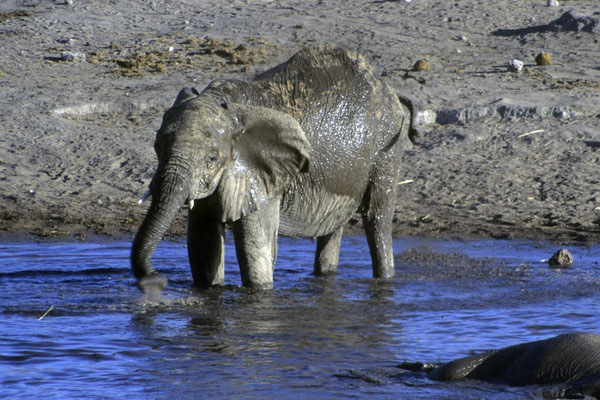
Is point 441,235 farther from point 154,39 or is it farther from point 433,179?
point 154,39

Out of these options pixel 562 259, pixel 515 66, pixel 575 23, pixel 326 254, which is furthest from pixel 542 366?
pixel 575 23

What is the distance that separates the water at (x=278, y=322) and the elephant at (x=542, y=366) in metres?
0.09

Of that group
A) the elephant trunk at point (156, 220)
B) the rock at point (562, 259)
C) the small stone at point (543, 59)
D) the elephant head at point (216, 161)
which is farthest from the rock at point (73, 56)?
the elephant trunk at point (156, 220)

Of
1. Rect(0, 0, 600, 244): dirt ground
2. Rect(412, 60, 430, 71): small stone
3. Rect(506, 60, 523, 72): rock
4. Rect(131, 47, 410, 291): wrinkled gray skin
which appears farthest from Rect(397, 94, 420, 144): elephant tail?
Rect(506, 60, 523, 72): rock

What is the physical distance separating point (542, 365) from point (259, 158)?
2.84 meters

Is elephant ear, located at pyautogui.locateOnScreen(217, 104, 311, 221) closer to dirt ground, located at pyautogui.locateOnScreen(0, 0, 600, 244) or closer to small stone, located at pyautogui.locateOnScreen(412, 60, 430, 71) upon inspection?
dirt ground, located at pyautogui.locateOnScreen(0, 0, 600, 244)

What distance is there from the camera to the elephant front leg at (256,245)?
771 centimetres

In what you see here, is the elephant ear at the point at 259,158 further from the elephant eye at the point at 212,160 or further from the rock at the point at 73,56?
the rock at the point at 73,56

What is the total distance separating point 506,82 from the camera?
44.9ft

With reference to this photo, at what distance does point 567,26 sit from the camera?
15.4m

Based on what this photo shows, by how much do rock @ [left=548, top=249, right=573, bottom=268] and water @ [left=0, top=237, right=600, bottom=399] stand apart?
0.10m

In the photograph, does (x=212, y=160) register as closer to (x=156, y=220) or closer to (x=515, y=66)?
(x=156, y=220)

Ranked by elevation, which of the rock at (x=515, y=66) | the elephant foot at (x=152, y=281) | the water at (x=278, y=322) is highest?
→ the rock at (x=515, y=66)

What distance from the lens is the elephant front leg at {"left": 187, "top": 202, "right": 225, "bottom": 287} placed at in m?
7.87
